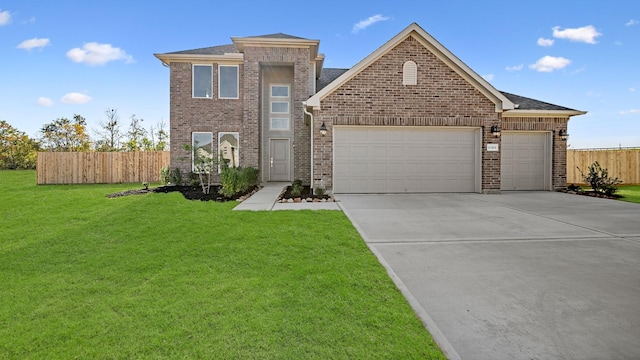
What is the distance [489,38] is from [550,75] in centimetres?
319

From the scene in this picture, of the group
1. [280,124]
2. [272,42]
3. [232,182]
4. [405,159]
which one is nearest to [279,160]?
[280,124]

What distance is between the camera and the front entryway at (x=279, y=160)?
15211mm

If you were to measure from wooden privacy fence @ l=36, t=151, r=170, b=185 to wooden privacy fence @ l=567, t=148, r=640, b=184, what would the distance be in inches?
884

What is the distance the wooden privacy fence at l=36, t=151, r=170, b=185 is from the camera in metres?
16.8

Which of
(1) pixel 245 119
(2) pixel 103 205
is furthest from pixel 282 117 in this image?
(2) pixel 103 205

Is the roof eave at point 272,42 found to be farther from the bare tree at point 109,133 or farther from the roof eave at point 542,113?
the bare tree at point 109,133

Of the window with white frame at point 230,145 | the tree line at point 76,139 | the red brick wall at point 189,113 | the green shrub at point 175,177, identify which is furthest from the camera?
the tree line at point 76,139

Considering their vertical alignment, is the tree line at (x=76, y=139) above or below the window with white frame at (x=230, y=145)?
above

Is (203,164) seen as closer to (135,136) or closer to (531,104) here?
(531,104)

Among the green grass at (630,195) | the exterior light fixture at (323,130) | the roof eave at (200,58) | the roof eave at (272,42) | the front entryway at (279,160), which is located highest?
the roof eave at (272,42)

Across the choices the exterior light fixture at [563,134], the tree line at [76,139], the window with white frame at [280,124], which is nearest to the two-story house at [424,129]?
the exterior light fixture at [563,134]

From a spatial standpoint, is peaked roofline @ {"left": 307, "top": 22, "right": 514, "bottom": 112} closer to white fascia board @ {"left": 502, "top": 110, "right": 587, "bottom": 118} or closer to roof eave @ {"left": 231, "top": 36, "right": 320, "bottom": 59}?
white fascia board @ {"left": 502, "top": 110, "right": 587, "bottom": 118}

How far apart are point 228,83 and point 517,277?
14030 millimetres

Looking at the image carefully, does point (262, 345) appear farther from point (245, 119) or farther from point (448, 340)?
point (245, 119)
